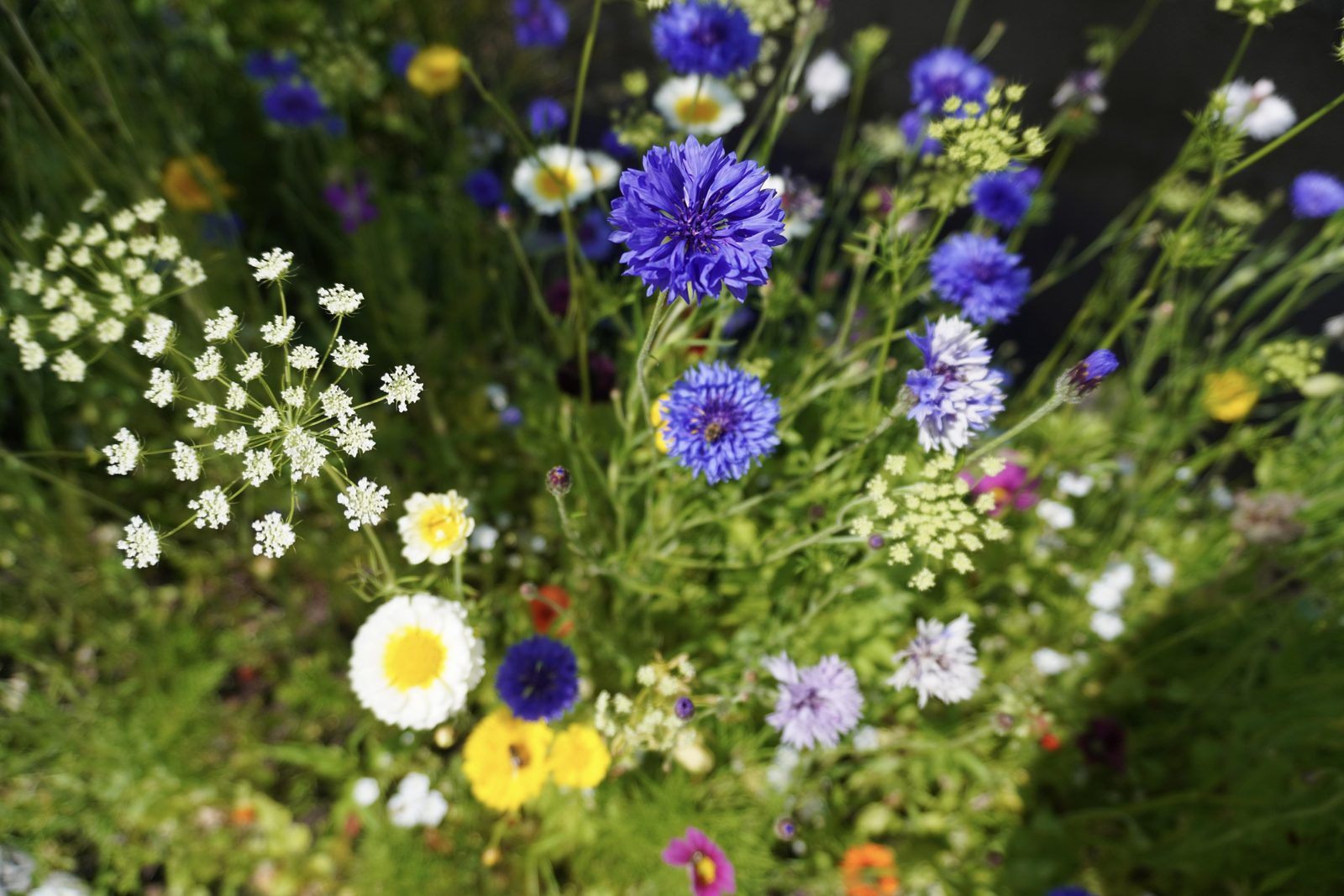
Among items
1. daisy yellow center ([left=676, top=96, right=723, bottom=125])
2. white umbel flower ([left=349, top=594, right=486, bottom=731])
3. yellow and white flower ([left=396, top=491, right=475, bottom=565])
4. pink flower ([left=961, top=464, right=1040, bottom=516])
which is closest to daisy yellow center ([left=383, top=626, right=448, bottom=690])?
white umbel flower ([left=349, top=594, right=486, bottom=731])

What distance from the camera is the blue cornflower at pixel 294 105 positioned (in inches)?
81.7

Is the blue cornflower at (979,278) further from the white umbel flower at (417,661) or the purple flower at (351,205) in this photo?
the purple flower at (351,205)

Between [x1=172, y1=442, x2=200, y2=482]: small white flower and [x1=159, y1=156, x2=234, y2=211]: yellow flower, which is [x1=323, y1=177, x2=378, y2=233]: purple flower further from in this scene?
[x1=172, y1=442, x2=200, y2=482]: small white flower

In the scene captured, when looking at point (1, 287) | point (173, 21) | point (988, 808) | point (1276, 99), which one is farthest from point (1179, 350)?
point (173, 21)

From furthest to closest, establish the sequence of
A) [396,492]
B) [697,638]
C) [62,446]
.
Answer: [62,446] < [396,492] < [697,638]

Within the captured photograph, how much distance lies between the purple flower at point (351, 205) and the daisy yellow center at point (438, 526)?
124 centimetres

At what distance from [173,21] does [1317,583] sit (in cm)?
362

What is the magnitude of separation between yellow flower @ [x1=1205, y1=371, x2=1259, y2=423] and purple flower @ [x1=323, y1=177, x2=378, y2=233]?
229cm

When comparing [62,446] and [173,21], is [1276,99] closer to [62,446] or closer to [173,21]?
[173,21]

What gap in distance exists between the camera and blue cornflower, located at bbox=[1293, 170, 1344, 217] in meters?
1.83

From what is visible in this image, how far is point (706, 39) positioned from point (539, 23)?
3.77ft

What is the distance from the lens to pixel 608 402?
165 cm

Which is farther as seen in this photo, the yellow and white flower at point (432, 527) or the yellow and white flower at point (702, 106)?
the yellow and white flower at point (702, 106)

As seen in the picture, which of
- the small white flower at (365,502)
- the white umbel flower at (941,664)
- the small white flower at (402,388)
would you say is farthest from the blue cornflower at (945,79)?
the small white flower at (365,502)
